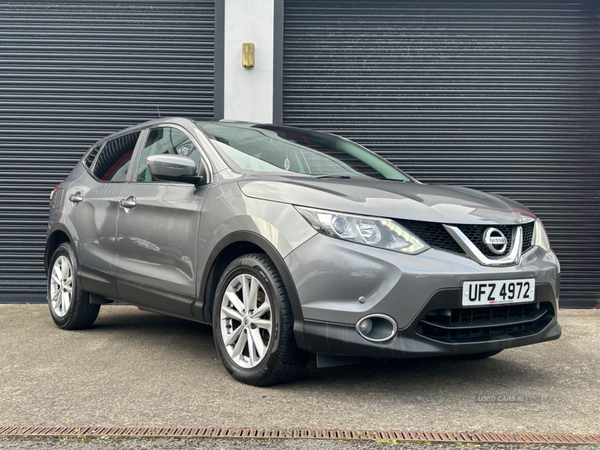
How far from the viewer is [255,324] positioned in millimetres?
3281

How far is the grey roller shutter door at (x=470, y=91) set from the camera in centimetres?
698

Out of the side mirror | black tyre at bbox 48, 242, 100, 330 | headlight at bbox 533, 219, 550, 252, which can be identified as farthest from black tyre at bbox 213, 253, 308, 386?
black tyre at bbox 48, 242, 100, 330

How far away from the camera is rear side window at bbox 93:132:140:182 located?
4.68 m

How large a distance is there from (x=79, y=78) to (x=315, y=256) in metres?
5.22

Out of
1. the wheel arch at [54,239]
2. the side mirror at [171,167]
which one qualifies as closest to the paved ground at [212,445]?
the side mirror at [171,167]

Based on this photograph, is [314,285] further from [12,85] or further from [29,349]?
[12,85]

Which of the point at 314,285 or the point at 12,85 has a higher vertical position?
the point at 12,85

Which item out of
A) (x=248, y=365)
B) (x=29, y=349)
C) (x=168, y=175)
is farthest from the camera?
(x=29, y=349)

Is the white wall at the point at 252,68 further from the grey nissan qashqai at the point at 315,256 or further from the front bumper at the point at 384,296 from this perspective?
the front bumper at the point at 384,296

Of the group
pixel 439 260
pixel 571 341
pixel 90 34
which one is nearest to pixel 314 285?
pixel 439 260

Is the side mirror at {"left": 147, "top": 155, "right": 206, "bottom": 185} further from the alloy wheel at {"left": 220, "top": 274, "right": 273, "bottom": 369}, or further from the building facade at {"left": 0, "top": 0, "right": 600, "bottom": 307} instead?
the building facade at {"left": 0, "top": 0, "right": 600, "bottom": 307}

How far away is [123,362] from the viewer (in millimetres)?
3947

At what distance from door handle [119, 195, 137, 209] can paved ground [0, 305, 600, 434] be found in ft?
3.32

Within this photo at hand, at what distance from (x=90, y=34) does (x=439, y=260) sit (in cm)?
573
